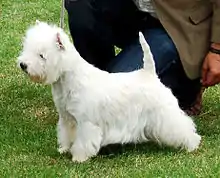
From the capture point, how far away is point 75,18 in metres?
4.15

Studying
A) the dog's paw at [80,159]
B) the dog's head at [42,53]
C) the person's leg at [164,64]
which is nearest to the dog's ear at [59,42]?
the dog's head at [42,53]

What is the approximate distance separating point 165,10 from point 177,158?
874 mm

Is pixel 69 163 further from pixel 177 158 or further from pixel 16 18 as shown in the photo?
pixel 16 18

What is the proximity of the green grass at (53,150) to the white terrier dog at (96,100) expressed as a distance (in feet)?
0.29

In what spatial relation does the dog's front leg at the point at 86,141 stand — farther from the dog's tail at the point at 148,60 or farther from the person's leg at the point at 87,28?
the person's leg at the point at 87,28

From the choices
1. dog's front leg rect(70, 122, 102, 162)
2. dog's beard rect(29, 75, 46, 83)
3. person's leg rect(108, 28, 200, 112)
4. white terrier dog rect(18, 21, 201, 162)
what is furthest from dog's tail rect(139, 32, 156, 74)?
person's leg rect(108, 28, 200, 112)

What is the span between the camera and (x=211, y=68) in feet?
11.8

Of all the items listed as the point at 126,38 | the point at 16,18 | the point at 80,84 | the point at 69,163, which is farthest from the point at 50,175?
the point at 16,18

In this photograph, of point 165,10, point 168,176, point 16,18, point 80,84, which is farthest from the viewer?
point 16,18

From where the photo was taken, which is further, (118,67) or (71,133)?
(118,67)

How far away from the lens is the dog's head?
3.10 m

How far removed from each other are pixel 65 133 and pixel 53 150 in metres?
0.14

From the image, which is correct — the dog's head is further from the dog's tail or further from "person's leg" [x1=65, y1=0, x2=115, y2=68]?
"person's leg" [x1=65, y1=0, x2=115, y2=68]

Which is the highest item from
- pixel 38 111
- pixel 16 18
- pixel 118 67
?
pixel 118 67
